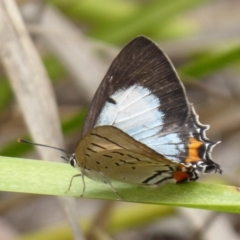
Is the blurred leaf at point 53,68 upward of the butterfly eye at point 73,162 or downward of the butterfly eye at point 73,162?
downward

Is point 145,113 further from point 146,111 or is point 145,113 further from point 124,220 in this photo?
point 124,220

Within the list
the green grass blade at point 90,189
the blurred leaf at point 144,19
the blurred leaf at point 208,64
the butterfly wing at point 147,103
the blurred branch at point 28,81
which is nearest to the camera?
the green grass blade at point 90,189

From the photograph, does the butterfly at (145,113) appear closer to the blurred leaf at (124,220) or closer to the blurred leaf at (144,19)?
the blurred leaf at (124,220)

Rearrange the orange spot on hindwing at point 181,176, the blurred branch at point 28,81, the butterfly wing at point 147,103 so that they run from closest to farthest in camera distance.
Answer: the orange spot on hindwing at point 181,176 < the butterfly wing at point 147,103 < the blurred branch at point 28,81

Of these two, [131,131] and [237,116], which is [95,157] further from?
[237,116]

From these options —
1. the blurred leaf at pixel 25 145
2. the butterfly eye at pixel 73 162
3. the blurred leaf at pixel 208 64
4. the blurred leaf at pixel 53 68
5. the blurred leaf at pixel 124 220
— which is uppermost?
the blurred leaf at pixel 208 64

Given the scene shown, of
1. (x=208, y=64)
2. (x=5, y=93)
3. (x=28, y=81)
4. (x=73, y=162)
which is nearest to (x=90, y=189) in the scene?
(x=73, y=162)

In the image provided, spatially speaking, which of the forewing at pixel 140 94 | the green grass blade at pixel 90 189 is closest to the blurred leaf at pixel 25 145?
the forewing at pixel 140 94

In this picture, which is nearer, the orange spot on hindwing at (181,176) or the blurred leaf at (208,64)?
the orange spot on hindwing at (181,176)
